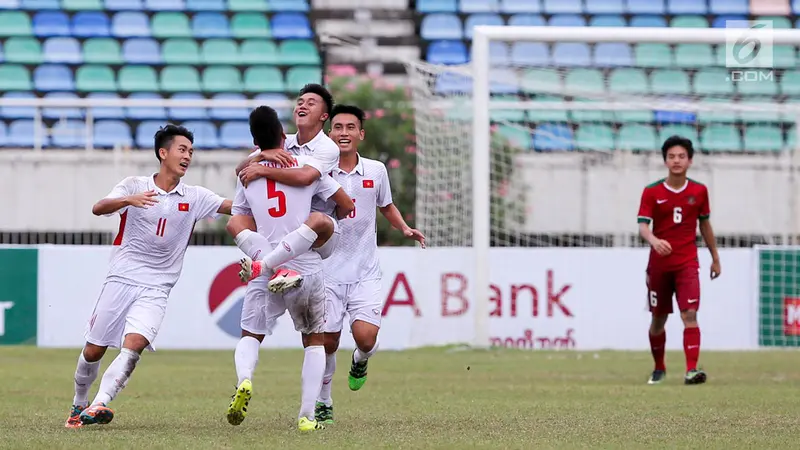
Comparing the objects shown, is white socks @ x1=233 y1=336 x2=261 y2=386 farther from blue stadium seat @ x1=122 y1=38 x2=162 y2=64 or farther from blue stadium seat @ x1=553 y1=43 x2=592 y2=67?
blue stadium seat @ x1=122 y1=38 x2=162 y2=64

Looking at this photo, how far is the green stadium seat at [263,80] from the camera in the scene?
24.3m

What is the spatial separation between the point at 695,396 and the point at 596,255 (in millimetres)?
6747

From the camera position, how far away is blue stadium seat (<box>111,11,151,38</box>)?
1012 inches

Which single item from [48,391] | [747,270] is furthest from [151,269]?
[747,270]

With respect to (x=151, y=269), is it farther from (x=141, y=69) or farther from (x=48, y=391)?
(x=141, y=69)

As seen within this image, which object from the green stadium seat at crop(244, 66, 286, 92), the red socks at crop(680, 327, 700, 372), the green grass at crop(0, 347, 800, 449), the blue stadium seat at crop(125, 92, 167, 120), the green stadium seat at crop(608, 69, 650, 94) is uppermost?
the green stadium seat at crop(244, 66, 286, 92)

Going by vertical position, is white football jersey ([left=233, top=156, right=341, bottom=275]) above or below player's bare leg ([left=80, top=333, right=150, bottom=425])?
above

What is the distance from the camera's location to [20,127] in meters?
20.5

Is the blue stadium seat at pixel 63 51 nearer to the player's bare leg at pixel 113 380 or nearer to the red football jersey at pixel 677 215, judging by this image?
the red football jersey at pixel 677 215

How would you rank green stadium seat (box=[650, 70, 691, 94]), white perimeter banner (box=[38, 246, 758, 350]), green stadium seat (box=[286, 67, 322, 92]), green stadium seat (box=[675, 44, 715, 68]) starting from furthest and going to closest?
green stadium seat (box=[286, 67, 322, 92])
green stadium seat (box=[675, 44, 715, 68])
green stadium seat (box=[650, 70, 691, 94])
white perimeter banner (box=[38, 246, 758, 350])

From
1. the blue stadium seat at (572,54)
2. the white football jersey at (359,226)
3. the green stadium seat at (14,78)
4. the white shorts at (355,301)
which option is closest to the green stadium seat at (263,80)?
the green stadium seat at (14,78)

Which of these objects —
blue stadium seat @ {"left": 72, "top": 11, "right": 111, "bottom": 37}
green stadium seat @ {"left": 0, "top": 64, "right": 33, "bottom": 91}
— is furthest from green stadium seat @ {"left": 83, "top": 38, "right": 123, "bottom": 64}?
green stadium seat @ {"left": 0, "top": 64, "right": 33, "bottom": 91}

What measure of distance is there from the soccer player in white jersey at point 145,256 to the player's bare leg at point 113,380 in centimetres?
4

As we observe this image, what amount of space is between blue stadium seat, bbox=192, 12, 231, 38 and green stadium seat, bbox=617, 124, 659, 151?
9.98 metres
